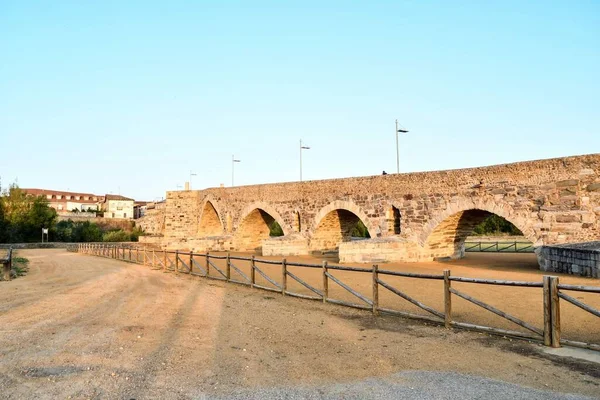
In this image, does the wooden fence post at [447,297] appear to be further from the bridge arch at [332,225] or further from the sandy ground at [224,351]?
the bridge arch at [332,225]

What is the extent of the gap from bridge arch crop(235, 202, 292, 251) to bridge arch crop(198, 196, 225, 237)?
2684mm

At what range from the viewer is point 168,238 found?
1323 inches

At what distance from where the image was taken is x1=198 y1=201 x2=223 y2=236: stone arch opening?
32.5 meters

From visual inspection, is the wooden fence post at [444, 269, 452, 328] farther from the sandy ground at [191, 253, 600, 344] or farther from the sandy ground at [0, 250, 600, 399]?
the sandy ground at [191, 253, 600, 344]

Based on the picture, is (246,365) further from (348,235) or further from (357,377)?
(348,235)

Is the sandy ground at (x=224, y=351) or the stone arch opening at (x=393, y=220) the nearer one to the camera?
the sandy ground at (x=224, y=351)

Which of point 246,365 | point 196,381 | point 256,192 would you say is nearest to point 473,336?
point 246,365

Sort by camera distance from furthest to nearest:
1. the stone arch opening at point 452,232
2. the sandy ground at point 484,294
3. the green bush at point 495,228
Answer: the green bush at point 495,228 < the stone arch opening at point 452,232 < the sandy ground at point 484,294

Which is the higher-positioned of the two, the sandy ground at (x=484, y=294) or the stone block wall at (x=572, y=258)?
the stone block wall at (x=572, y=258)

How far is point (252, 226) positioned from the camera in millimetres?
29797

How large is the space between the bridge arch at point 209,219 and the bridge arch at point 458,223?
16.4m

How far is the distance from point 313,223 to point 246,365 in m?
18.4

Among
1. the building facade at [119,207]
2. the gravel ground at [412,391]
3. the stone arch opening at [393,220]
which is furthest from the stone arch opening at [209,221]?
the building facade at [119,207]

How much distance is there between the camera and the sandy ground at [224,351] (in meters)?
4.64
